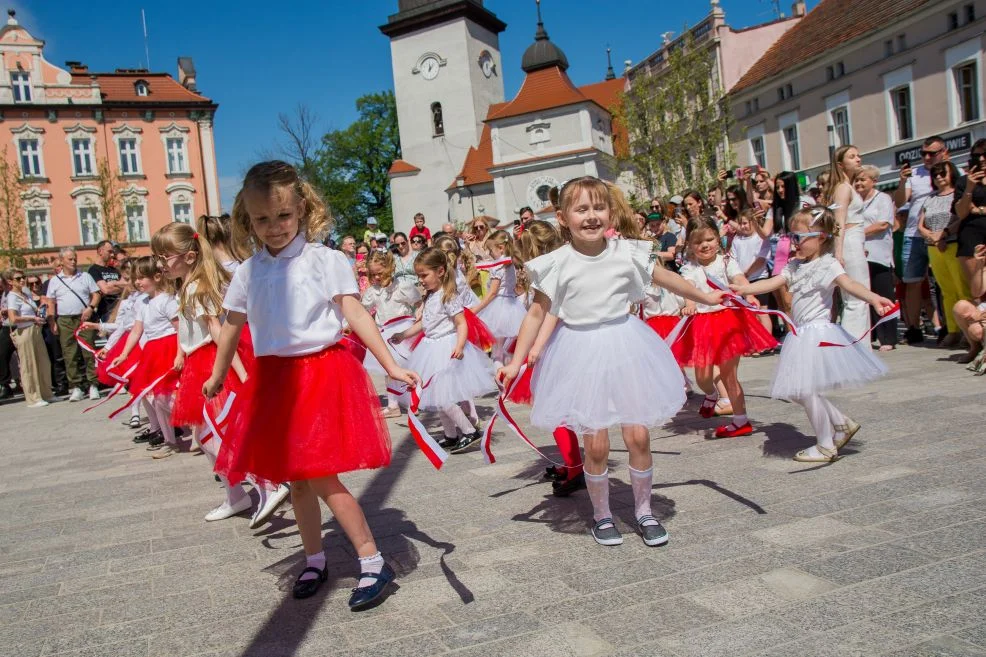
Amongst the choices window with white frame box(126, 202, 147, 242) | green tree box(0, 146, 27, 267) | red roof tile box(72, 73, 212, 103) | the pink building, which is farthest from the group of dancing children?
red roof tile box(72, 73, 212, 103)

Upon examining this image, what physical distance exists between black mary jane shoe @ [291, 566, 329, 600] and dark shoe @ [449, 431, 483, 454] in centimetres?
310

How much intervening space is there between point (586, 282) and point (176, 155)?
57521 millimetres

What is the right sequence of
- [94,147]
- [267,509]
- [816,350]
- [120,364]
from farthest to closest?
1. [94,147]
2. [120,364]
3. [816,350]
4. [267,509]

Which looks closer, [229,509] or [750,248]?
[229,509]

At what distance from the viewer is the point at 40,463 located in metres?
8.53

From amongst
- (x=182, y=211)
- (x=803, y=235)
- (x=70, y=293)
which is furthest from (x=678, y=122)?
(x=182, y=211)

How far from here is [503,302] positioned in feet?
31.7

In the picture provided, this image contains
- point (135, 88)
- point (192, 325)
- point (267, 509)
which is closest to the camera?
point (267, 509)

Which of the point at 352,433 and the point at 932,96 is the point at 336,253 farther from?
the point at 932,96

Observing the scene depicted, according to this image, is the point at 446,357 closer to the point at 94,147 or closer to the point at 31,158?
the point at 94,147

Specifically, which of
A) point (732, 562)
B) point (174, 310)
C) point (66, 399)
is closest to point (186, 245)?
point (174, 310)

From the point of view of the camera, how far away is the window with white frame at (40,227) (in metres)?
53.0

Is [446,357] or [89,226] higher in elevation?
[89,226]

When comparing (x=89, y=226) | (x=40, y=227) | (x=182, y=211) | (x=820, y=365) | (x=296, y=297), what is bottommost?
(x=820, y=365)
